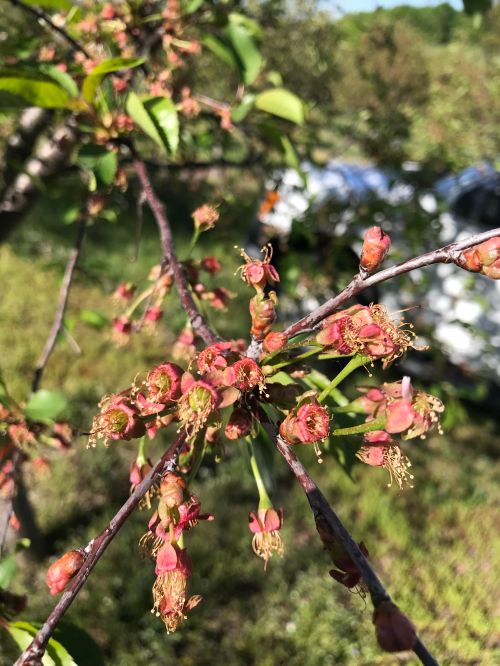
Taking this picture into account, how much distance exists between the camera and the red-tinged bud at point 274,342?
69cm

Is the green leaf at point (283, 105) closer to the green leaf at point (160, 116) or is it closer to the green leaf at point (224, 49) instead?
the green leaf at point (224, 49)

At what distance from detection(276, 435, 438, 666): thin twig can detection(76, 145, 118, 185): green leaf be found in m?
0.69

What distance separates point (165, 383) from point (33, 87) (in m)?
0.67

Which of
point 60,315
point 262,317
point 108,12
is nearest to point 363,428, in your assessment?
point 262,317

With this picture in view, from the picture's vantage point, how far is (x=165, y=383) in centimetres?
70

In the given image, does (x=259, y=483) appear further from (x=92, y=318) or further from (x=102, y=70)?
(x=92, y=318)

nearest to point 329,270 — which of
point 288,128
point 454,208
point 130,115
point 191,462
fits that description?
point 288,128

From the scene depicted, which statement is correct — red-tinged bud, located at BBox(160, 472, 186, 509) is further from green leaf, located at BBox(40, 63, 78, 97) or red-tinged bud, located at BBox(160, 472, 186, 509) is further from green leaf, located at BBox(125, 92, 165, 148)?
green leaf, located at BBox(40, 63, 78, 97)

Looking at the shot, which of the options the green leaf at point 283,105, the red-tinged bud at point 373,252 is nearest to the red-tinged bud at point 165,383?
the red-tinged bud at point 373,252

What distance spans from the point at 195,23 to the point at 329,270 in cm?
89

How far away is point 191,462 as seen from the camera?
0.77 metres

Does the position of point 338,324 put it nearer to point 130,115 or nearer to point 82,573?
point 82,573

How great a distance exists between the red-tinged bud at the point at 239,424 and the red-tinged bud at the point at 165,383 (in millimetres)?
71

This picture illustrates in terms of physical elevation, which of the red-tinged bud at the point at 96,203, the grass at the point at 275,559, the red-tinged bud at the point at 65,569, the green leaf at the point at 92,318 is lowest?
the grass at the point at 275,559
